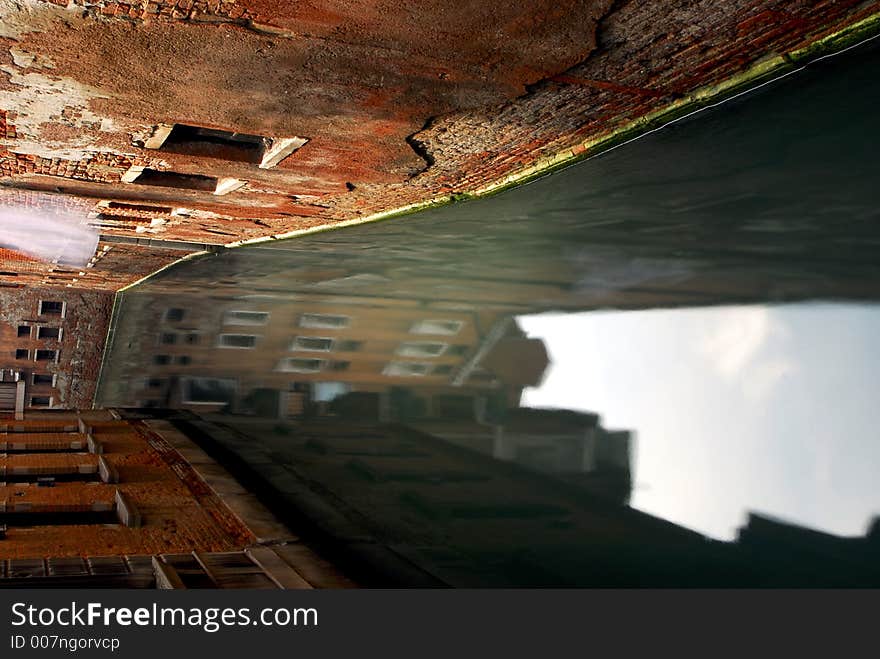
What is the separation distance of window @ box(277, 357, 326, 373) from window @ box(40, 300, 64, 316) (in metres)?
5.31

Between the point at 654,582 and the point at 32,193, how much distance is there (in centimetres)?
701

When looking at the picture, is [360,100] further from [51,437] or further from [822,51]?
[51,437]

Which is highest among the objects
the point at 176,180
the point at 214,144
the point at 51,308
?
the point at 214,144

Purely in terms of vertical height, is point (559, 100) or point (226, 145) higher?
point (559, 100)

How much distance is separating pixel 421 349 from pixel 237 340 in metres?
5.45

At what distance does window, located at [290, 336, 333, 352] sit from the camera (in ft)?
54.4

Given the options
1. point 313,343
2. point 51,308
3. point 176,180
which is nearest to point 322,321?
point 313,343

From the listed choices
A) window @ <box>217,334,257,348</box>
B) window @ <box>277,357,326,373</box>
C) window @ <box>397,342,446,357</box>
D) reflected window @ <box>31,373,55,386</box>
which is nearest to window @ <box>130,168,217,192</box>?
window @ <box>397,342,446,357</box>

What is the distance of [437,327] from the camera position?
13.1 meters

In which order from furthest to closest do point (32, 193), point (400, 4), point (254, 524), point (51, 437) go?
point (51, 437) < point (254, 524) < point (32, 193) < point (400, 4)

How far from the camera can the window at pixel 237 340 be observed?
58.3 feet

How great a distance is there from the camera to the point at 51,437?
12.6 m

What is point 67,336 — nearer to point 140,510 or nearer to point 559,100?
point 140,510
